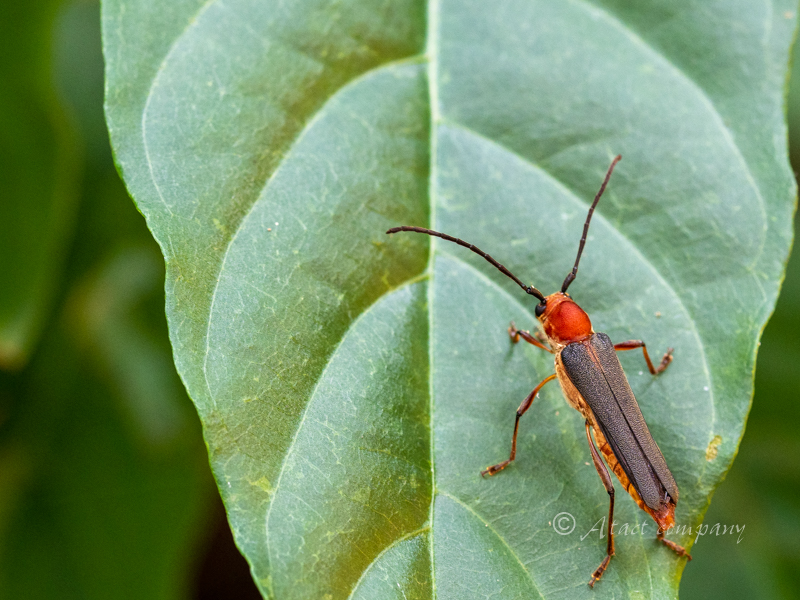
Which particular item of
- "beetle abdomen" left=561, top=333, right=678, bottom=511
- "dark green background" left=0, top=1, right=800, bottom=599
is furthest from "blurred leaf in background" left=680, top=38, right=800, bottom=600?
"beetle abdomen" left=561, top=333, right=678, bottom=511

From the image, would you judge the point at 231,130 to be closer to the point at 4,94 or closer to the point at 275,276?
the point at 275,276

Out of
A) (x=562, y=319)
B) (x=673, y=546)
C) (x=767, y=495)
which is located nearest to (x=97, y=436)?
(x=562, y=319)

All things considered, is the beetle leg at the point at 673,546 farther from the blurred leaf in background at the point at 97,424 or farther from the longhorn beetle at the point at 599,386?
the blurred leaf in background at the point at 97,424

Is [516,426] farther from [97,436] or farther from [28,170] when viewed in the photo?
[97,436]

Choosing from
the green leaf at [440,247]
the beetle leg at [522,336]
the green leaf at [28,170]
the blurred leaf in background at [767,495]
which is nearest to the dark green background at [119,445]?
the blurred leaf in background at [767,495]

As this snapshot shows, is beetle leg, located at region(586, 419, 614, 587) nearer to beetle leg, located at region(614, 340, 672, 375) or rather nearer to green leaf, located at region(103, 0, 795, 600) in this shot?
green leaf, located at region(103, 0, 795, 600)

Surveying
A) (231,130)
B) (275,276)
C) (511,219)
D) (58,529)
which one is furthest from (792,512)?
(58,529)
